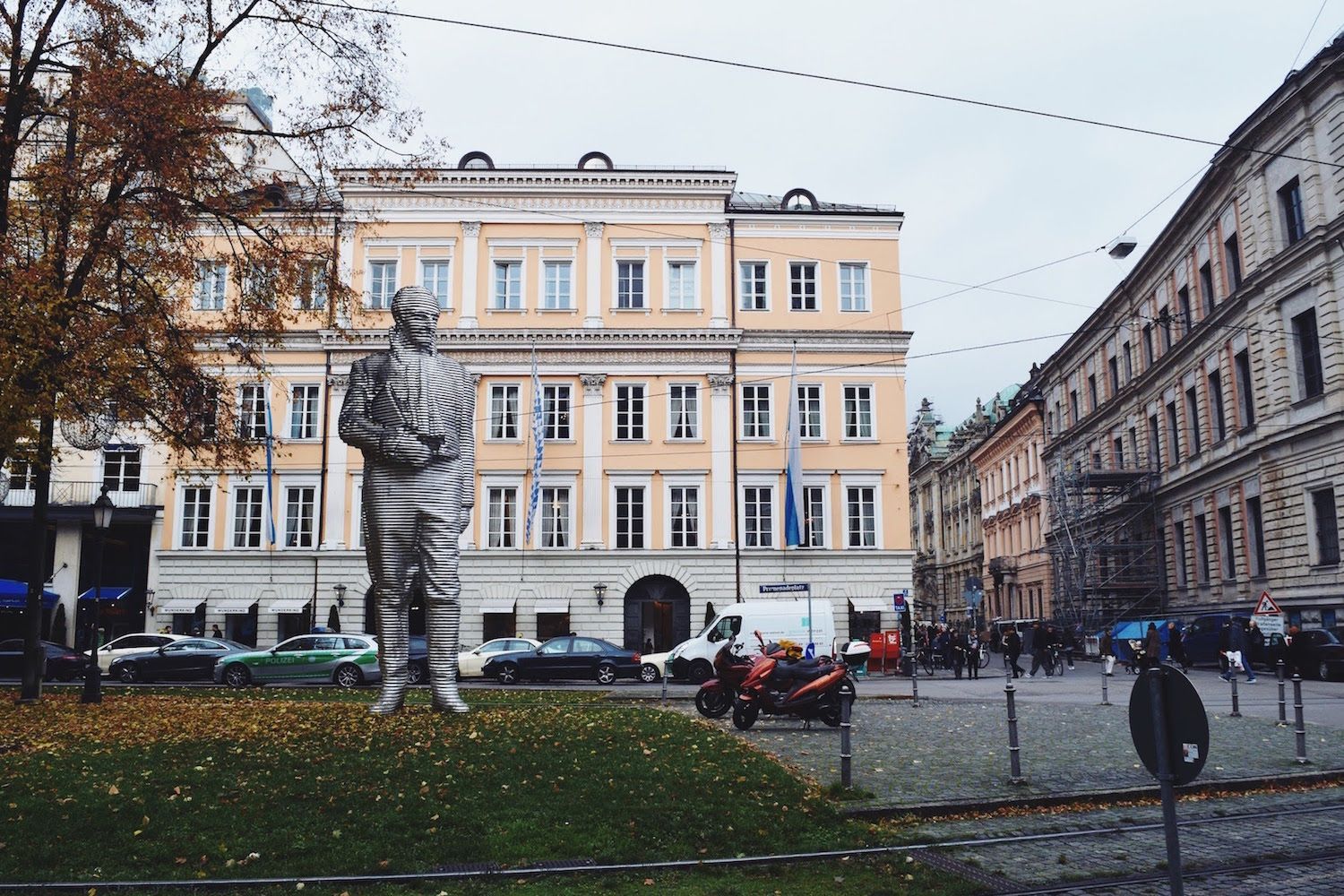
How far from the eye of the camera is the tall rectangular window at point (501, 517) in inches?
1788

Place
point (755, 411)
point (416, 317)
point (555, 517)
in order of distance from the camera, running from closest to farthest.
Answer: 1. point (416, 317)
2. point (555, 517)
3. point (755, 411)

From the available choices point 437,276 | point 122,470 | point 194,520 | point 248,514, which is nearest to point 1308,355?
point 437,276

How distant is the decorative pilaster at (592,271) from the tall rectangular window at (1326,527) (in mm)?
26484

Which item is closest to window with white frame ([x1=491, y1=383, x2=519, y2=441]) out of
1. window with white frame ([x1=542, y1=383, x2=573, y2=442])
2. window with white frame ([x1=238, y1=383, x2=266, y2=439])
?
window with white frame ([x1=542, y1=383, x2=573, y2=442])

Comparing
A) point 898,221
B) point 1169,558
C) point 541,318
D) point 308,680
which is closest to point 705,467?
Answer: point 541,318

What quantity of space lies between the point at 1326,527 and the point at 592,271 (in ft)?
91.7

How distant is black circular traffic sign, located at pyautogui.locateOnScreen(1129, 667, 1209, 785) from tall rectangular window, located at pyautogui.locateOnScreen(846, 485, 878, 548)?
1568 inches

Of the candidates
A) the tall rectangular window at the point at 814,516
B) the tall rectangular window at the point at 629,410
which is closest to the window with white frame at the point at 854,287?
the tall rectangular window at the point at 814,516

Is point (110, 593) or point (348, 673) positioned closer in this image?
point (348, 673)

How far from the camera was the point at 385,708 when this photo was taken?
1570cm

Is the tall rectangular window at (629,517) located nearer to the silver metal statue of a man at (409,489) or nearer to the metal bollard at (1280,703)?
the metal bollard at (1280,703)

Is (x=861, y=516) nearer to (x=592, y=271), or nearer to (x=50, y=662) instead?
(x=592, y=271)

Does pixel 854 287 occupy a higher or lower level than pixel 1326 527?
higher

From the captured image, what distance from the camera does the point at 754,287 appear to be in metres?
47.5
